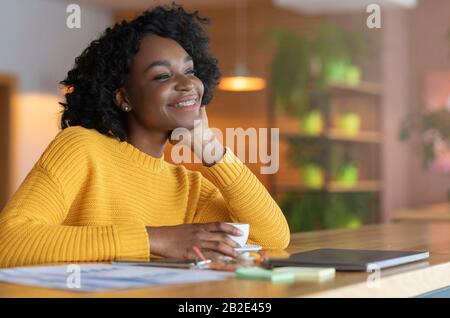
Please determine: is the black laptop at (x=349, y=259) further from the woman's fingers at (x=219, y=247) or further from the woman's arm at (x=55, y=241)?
the woman's arm at (x=55, y=241)

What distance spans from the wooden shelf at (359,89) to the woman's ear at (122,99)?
168 inches

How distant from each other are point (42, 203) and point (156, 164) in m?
0.40

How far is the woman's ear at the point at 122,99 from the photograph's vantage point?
2.02 meters

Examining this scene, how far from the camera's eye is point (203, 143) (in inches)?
77.5

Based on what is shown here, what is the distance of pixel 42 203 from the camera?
165 cm

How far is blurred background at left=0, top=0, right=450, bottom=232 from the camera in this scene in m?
6.14

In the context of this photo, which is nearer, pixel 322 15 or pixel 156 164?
pixel 156 164

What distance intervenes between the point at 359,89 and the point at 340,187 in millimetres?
790

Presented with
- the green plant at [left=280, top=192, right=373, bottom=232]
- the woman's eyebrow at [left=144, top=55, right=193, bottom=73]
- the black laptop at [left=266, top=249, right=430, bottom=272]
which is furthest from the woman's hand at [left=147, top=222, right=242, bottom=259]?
the green plant at [left=280, top=192, right=373, bottom=232]

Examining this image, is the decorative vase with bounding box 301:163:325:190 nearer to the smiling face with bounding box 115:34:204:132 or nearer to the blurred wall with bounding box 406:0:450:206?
the blurred wall with bounding box 406:0:450:206

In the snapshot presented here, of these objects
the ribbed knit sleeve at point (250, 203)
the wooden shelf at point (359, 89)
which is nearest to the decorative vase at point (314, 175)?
the wooden shelf at point (359, 89)

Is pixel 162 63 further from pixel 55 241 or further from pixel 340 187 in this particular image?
pixel 340 187

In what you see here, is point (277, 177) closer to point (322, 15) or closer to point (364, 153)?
point (364, 153)
